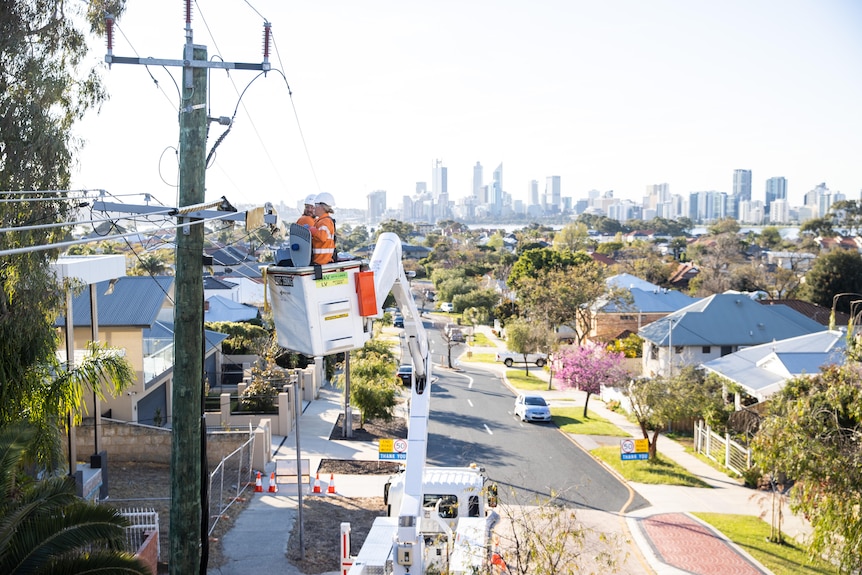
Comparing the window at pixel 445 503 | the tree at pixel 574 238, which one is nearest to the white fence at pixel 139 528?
the window at pixel 445 503

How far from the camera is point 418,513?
13.1 metres

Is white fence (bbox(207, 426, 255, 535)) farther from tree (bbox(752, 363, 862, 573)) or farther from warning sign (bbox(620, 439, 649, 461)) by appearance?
tree (bbox(752, 363, 862, 573))

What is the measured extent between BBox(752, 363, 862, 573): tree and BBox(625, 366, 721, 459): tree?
10203mm

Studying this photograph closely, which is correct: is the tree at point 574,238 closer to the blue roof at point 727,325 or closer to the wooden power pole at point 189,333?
the blue roof at point 727,325

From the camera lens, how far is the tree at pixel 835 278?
62597 millimetres

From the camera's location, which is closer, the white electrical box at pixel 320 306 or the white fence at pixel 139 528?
the white electrical box at pixel 320 306

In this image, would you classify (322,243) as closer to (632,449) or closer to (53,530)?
(53,530)

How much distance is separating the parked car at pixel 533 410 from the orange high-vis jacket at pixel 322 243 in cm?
2502

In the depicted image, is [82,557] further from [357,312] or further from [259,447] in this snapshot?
[259,447]

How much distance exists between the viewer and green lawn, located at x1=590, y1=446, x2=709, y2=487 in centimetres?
2439

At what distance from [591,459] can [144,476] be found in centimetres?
1398

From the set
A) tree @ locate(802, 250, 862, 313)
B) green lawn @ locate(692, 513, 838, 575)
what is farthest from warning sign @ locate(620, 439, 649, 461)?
tree @ locate(802, 250, 862, 313)

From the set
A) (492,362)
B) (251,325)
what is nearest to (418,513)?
(251,325)

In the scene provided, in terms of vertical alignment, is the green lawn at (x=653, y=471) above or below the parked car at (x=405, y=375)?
below
